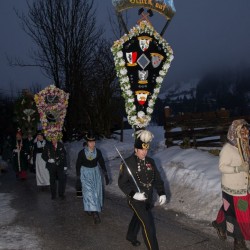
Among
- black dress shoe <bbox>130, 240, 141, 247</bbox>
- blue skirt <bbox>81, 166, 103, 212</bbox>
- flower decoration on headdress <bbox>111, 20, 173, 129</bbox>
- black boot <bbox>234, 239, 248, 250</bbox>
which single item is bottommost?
black dress shoe <bbox>130, 240, 141, 247</bbox>

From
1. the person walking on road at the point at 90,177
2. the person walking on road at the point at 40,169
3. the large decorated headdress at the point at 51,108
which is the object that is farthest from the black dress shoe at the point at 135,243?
the large decorated headdress at the point at 51,108

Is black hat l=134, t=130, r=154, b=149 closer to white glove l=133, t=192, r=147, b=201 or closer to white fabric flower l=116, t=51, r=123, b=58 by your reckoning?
white glove l=133, t=192, r=147, b=201

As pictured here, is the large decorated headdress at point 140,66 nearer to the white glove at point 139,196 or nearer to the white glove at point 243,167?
the white glove at point 243,167

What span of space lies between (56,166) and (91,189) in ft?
9.14

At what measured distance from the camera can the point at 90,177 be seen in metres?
7.53

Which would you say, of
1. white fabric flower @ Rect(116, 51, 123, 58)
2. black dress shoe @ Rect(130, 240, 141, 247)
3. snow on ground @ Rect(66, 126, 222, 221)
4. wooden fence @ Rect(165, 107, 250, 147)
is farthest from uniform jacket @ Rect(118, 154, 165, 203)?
wooden fence @ Rect(165, 107, 250, 147)

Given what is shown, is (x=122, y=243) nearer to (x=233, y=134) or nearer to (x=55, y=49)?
(x=233, y=134)

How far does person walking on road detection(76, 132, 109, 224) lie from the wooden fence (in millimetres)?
6269

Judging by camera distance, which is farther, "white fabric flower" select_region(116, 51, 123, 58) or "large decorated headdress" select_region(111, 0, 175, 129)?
"large decorated headdress" select_region(111, 0, 175, 129)

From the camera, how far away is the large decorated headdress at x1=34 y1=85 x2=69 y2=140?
13.3 meters

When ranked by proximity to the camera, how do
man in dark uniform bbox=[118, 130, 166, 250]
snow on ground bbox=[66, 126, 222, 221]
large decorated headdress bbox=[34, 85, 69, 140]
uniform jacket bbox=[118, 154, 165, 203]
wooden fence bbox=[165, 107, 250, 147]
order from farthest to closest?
large decorated headdress bbox=[34, 85, 69, 140] → wooden fence bbox=[165, 107, 250, 147] → snow on ground bbox=[66, 126, 222, 221] → uniform jacket bbox=[118, 154, 165, 203] → man in dark uniform bbox=[118, 130, 166, 250]

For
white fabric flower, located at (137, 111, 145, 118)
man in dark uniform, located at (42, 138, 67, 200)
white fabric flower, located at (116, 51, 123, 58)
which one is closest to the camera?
man in dark uniform, located at (42, 138, 67, 200)

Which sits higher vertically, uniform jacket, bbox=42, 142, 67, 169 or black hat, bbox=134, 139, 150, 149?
black hat, bbox=134, 139, 150, 149

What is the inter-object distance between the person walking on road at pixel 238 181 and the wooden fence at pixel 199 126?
7.63 m
